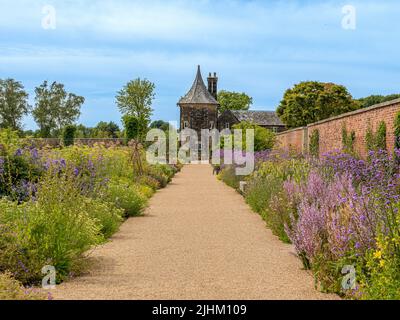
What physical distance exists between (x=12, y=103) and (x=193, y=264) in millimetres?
77231

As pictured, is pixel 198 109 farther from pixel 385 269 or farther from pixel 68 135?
pixel 385 269

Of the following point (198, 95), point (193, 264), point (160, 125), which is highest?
point (198, 95)

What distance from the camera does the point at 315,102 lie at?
2265 inches

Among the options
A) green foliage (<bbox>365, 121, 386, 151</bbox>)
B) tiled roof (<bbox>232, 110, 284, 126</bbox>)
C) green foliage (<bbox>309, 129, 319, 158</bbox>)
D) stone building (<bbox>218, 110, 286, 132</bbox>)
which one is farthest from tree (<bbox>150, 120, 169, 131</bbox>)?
green foliage (<bbox>365, 121, 386, 151</bbox>)

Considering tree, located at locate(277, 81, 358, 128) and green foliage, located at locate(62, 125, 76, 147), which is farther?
green foliage, located at locate(62, 125, 76, 147)

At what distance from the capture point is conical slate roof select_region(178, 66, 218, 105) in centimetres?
7319

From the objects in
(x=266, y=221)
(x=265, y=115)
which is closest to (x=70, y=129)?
(x=265, y=115)

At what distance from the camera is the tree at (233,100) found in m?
91.7

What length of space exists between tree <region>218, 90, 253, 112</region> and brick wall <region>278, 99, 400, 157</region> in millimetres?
65116

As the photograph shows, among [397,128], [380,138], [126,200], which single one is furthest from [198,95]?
[126,200]

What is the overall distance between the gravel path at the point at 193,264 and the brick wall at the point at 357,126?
16.9 feet

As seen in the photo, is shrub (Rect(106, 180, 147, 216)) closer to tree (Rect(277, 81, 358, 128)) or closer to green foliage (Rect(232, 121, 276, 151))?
green foliage (Rect(232, 121, 276, 151))

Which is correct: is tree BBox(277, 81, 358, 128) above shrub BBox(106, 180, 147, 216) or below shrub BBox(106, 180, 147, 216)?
above

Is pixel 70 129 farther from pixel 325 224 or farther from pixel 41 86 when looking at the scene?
pixel 325 224
